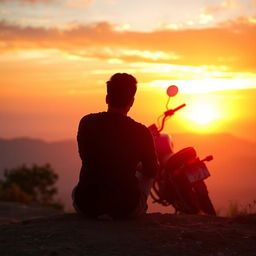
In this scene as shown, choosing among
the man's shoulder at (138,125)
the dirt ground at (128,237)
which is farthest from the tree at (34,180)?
the man's shoulder at (138,125)

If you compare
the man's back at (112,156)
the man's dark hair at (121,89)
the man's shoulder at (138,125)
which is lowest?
the man's back at (112,156)

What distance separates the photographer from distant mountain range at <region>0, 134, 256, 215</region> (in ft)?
306

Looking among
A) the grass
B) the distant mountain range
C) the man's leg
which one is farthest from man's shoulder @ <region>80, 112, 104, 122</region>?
the distant mountain range

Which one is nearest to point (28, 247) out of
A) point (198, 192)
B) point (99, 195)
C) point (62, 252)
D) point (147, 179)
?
point (62, 252)

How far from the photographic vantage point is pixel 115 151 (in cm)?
623

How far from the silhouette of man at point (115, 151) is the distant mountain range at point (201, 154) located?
61.1m

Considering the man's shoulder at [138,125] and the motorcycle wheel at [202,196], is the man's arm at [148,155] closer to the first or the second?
the man's shoulder at [138,125]

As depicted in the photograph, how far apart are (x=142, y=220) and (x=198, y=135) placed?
121 meters

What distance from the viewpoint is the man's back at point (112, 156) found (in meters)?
6.22

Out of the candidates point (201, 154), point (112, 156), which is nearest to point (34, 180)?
point (112, 156)

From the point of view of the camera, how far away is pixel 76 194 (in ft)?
21.6

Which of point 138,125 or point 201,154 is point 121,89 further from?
point 201,154

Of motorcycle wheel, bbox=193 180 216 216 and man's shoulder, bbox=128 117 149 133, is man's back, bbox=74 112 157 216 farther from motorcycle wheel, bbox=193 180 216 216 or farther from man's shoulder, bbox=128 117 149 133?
motorcycle wheel, bbox=193 180 216 216

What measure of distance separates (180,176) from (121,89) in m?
2.20
